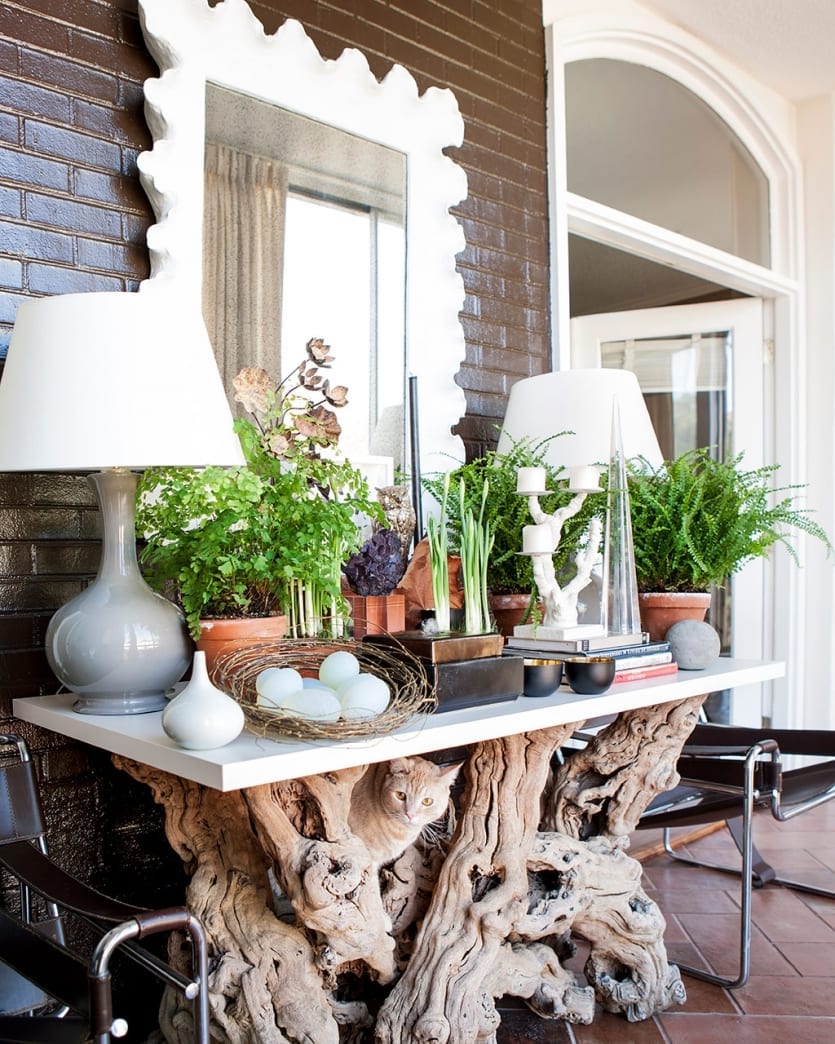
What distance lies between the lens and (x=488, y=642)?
5.66ft

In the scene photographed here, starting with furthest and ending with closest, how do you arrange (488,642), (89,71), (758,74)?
(758,74), (89,71), (488,642)

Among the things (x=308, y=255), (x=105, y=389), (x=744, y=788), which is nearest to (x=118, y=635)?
(x=105, y=389)

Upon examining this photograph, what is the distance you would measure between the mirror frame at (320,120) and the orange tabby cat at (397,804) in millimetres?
954

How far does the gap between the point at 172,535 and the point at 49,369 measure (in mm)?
396

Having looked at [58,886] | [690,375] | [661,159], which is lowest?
[58,886]

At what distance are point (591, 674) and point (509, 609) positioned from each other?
0.50 metres

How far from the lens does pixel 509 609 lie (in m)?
2.26

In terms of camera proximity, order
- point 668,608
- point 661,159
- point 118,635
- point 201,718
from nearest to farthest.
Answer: point 201,718
point 118,635
point 668,608
point 661,159

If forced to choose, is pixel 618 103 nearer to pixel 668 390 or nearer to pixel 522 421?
pixel 668 390

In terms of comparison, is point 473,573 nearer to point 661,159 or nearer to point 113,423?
point 113,423

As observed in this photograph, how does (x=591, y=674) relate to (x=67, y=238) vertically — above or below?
below

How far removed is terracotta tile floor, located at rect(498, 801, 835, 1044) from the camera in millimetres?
2059

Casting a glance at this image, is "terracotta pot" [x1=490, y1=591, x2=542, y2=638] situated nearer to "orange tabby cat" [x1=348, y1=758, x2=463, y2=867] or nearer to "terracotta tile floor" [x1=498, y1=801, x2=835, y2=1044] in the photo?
"orange tabby cat" [x1=348, y1=758, x2=463, y2=867]

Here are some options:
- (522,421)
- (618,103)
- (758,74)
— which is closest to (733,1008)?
(522,421)
